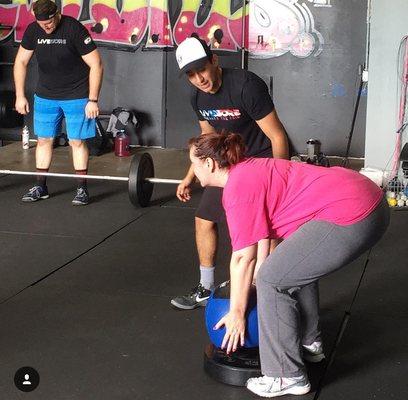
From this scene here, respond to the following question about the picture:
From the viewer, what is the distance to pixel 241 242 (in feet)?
8.32

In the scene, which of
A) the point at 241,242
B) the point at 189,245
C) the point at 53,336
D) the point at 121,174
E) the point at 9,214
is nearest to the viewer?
the point at 241,242

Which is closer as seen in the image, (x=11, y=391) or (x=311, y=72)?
(x=11, y=391)

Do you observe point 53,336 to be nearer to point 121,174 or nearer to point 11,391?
point 11,391

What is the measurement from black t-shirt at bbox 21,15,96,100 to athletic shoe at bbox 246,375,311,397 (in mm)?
3143

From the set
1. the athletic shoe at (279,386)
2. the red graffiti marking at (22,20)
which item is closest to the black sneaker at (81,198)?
the red graffiti marking at (22,20)

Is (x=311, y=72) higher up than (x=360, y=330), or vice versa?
(x=311, y=72)

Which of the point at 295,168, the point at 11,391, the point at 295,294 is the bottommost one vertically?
the point at 11,391

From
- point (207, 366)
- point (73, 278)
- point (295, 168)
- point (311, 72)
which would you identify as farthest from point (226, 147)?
point (311, 72)

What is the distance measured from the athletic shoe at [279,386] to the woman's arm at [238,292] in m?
0.15

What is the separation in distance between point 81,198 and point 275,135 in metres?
2.47

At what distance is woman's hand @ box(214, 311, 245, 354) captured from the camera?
8.68ft

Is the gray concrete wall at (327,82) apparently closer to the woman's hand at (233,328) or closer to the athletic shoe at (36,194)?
the athletic shoe at (36,194)

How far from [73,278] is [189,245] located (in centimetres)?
86

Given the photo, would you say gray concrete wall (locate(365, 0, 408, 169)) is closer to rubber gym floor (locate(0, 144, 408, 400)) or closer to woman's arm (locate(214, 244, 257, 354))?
rubber gym floor (locate(0, 144, 408, 400))
